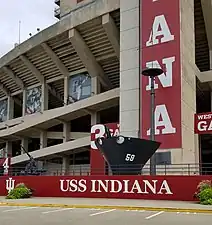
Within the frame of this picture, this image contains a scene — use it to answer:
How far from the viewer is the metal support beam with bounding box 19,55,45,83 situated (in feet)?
154

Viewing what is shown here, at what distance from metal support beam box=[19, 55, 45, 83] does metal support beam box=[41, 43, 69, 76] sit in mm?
3671

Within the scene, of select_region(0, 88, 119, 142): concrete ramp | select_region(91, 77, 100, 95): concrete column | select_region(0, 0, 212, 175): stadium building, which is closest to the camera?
select_region(0, 0, 212, 175): stadium building

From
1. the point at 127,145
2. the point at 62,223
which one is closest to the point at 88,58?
the point at 127,145

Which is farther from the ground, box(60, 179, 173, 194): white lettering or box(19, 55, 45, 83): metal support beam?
box(19, 55, 45, 83): metal support beam

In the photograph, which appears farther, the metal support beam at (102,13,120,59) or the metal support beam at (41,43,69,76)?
the metal support beam at (41,43,69,76)

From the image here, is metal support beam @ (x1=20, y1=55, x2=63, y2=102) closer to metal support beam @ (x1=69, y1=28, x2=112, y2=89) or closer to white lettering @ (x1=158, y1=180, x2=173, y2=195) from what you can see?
metal support beam @ (x1=69, y1=28, x2=112, y2=89)

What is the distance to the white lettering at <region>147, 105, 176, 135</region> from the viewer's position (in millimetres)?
28188

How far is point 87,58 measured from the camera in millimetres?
42281

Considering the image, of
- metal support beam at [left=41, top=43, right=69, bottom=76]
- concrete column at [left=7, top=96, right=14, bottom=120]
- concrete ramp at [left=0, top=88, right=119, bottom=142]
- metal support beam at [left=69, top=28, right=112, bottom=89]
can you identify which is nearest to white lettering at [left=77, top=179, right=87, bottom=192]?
concrete ramp at [left=0, top=88, right=119, bottom=142]

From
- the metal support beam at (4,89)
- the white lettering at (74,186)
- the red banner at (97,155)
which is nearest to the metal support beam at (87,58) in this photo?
the red banner at (97,155)

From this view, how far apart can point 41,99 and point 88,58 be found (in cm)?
994

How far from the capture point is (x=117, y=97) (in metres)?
39.9

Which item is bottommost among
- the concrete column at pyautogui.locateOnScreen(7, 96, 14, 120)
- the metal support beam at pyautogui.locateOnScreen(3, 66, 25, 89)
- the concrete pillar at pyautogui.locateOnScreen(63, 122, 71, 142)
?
the concrete pillar at pyautogui.locateOnScreen(63, 122, 71, 142)

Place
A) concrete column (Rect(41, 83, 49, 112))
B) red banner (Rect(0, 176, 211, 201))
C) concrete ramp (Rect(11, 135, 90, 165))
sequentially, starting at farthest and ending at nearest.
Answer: concrete column (Rect(41, 83, 49, 112)) < concrete ramp (Rect(11, 135, 90, 165)) < red banner (Rect(0, 176, 211, 201))
